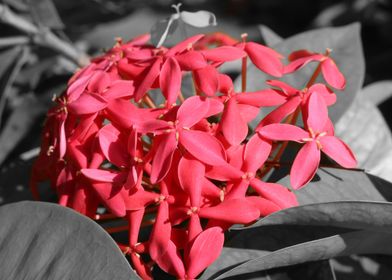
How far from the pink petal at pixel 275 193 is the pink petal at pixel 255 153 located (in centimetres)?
1

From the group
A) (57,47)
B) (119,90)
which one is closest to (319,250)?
(119,90)

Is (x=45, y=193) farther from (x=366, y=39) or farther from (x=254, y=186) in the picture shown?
(x=366, y=39)

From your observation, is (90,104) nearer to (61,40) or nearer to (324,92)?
(324,92)

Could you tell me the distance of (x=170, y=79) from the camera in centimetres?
70

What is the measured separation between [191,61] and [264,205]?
18 cm

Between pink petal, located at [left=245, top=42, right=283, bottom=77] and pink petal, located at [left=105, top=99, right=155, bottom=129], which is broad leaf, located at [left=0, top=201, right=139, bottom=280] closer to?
pink petal, located at [left=105, top=99, right=155, bottom=129]

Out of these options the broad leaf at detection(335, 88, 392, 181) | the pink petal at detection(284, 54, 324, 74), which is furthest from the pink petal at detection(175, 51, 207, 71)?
the broad leaf at detection(335, 88, 392, 181)

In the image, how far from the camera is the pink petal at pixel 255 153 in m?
0.64

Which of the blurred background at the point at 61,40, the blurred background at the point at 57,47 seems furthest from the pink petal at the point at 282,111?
the blurred background at the point at 61,40

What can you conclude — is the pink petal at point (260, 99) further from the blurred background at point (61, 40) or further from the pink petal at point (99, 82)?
the blurred background at point (61, 40)

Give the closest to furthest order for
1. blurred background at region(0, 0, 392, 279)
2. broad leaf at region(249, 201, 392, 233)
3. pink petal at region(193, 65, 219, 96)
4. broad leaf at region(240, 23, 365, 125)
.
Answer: broad leaf at region(249, 201, 392, 233) < pink petal at region(193, 65, 219, 96) < broad leaf at region(240, 23, 365, 125) < blurred background at region(0, 0, 392, 279)

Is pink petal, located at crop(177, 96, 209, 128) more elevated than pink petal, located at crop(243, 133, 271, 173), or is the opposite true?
pink petal, located at crop(177, 96, 209, 128)

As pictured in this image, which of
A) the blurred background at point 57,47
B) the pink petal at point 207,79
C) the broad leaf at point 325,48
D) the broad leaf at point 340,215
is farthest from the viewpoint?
the blurred background at point 57,47

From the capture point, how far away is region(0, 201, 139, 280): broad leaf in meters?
0.61
